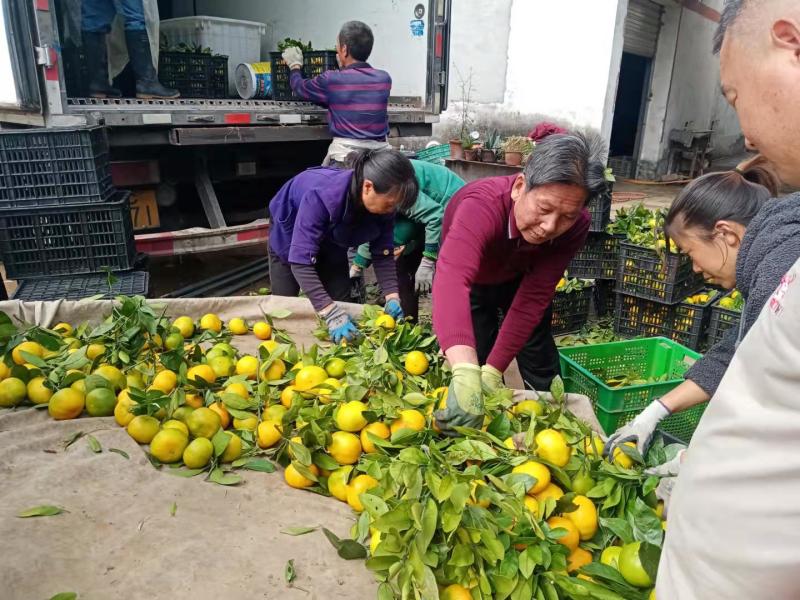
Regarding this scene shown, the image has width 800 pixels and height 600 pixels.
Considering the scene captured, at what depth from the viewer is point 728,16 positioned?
39.8 inches

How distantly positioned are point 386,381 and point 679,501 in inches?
57.4

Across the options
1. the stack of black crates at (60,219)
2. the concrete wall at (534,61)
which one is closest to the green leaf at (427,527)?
the stack of black crates at (60,219)

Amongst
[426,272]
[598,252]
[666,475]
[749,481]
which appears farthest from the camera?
[598,252]

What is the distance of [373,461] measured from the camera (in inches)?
68.5

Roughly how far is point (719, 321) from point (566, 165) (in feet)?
9.05

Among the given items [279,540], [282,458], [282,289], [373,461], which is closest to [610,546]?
[373,461]

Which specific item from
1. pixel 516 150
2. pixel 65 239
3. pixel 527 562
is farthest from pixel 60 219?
pixel 516 150

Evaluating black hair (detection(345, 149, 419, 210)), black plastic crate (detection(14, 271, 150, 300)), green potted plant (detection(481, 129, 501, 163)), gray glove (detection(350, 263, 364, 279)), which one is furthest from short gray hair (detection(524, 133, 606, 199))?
green potted plant (detection(481, 129, 501, 163))

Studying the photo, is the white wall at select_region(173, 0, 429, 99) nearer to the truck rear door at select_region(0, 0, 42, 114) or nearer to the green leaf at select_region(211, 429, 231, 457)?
the truck rear door at select_region(0, 0, 42, 114)

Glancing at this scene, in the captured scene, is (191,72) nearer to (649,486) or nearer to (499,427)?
(499,427)

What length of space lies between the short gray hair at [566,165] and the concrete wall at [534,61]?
9533mm

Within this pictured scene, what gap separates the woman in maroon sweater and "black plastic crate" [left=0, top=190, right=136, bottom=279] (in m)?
1.88

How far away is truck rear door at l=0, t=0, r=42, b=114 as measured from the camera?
368 centimetres

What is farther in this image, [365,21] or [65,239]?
[365,21]
